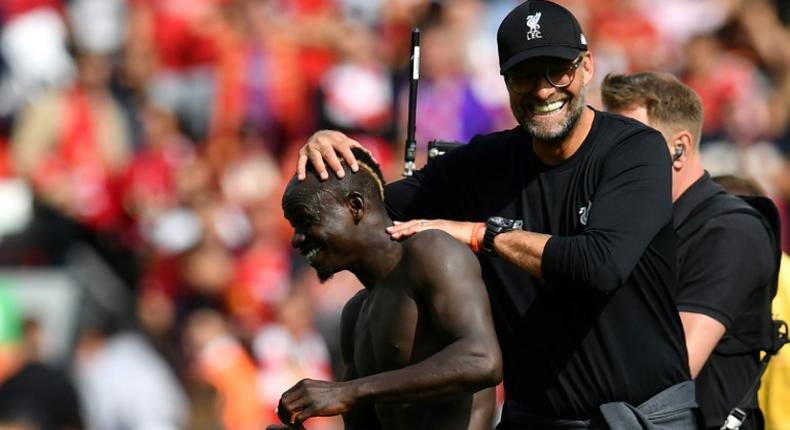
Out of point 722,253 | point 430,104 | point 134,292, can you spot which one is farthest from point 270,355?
point 722,253

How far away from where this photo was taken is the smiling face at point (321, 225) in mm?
4387

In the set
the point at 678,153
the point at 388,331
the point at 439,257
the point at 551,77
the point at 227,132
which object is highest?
the point at 227,132

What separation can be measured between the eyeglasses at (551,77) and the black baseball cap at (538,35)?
0.05 meters

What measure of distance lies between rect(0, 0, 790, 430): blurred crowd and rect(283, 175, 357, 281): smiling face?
604 cm

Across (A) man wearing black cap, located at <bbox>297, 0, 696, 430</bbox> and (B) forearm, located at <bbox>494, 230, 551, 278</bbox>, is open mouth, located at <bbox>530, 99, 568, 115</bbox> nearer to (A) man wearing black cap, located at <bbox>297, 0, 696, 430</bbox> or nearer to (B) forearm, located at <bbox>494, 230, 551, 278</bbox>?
(A) man wearing black cap, located at <bbox>297, 0, 696, 430</bbox>

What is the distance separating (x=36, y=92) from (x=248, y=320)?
281 cm

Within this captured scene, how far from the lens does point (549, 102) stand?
14.9 feet

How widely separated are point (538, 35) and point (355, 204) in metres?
0.81

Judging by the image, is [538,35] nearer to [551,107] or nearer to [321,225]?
[551,107]

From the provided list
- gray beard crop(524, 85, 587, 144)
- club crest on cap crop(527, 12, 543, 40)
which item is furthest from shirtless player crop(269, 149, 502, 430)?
club crest on cap crop(527, 12, 543, 40)

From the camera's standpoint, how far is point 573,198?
15.0 ft

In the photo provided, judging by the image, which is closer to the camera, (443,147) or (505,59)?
(505,59)

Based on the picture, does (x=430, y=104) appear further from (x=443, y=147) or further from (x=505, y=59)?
(x=505, y=59)

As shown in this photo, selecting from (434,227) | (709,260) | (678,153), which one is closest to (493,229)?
(434,227)
